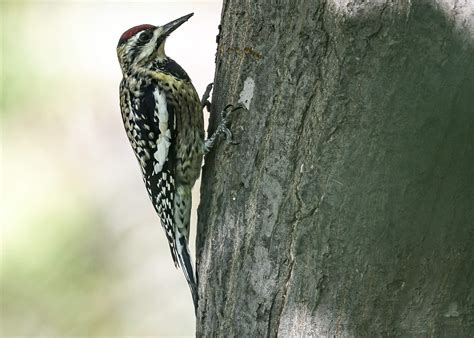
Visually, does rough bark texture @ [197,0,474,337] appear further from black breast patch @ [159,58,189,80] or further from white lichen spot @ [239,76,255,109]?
black breast patch @ [159,58,189,80]

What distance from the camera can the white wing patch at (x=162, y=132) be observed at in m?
3.62

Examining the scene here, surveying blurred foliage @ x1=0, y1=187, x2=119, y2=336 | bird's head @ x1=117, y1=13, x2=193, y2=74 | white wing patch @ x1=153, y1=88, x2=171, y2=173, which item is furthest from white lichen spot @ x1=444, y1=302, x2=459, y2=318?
blurred foliage @ x1=0, y1=187, x2=119, y2=336

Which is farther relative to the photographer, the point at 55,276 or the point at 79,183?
the point at 79,183

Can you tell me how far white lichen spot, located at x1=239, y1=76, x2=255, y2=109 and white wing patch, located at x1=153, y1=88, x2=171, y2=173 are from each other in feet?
3.35

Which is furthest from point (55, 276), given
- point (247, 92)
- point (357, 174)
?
point (357, 174)

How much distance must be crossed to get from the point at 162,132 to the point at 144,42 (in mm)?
579

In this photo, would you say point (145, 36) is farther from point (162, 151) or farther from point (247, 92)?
Result: point (247, 92)

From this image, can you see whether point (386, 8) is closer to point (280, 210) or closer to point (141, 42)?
point (280, 210)

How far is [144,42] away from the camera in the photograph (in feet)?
12.9

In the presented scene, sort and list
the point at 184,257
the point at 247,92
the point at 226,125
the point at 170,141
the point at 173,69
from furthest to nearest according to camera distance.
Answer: the point at 173,69 < the point at 170,141 < the point at 184,257 < the point at 226,125 < the point at 247,92

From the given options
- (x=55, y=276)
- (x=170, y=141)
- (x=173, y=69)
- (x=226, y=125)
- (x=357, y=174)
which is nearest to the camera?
(x=357, y=174)

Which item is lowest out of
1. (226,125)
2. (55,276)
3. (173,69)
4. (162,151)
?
(226,125)

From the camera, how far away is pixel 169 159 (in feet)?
12.0

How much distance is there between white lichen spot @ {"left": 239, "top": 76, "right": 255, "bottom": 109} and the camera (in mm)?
2604
